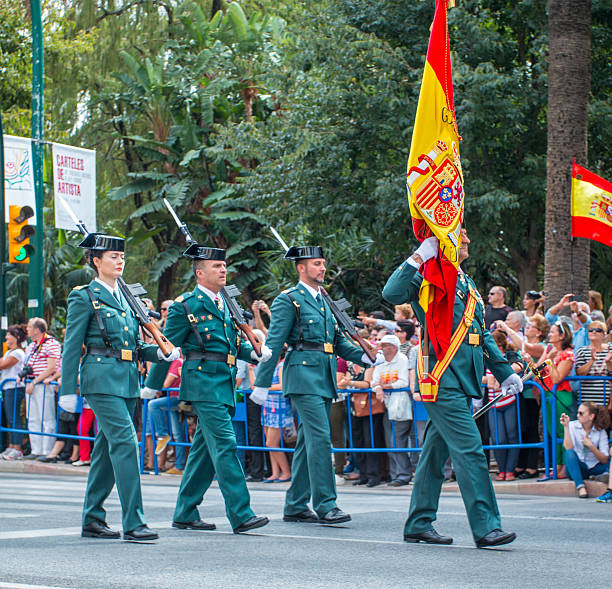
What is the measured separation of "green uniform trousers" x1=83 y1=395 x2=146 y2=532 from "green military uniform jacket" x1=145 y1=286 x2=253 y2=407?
0.49 meters

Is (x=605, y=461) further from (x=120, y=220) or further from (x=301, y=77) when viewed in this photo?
(x=120, y=220)

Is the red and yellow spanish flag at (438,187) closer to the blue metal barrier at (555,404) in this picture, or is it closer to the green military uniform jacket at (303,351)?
the green military uniform jacket at (303,351)

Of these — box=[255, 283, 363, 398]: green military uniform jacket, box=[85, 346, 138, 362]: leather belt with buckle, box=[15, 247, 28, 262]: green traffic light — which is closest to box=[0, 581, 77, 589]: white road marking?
box=[85, 346, 138, 362]: leather belt with buckle

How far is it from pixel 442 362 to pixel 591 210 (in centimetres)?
743

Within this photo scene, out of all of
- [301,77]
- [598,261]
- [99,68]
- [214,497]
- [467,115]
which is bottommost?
[214,497]

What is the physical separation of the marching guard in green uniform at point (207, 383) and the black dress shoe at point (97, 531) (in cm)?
63

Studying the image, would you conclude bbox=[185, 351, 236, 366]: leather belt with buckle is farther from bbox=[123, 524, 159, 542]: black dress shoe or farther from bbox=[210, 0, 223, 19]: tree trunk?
bbox=[210, 0, 223, 19]: tree trunk

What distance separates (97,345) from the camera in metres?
7.84

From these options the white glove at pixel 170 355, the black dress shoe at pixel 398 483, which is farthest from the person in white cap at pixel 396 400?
the white glove at pixel 170 355

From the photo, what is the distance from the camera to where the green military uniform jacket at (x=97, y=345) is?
7730 millimetres

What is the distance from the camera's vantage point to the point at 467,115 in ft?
60.1

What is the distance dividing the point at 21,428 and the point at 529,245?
961 centimetres

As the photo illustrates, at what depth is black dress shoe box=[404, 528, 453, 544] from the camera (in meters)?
7.47

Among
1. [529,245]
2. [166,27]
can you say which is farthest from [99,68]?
[529,245]
